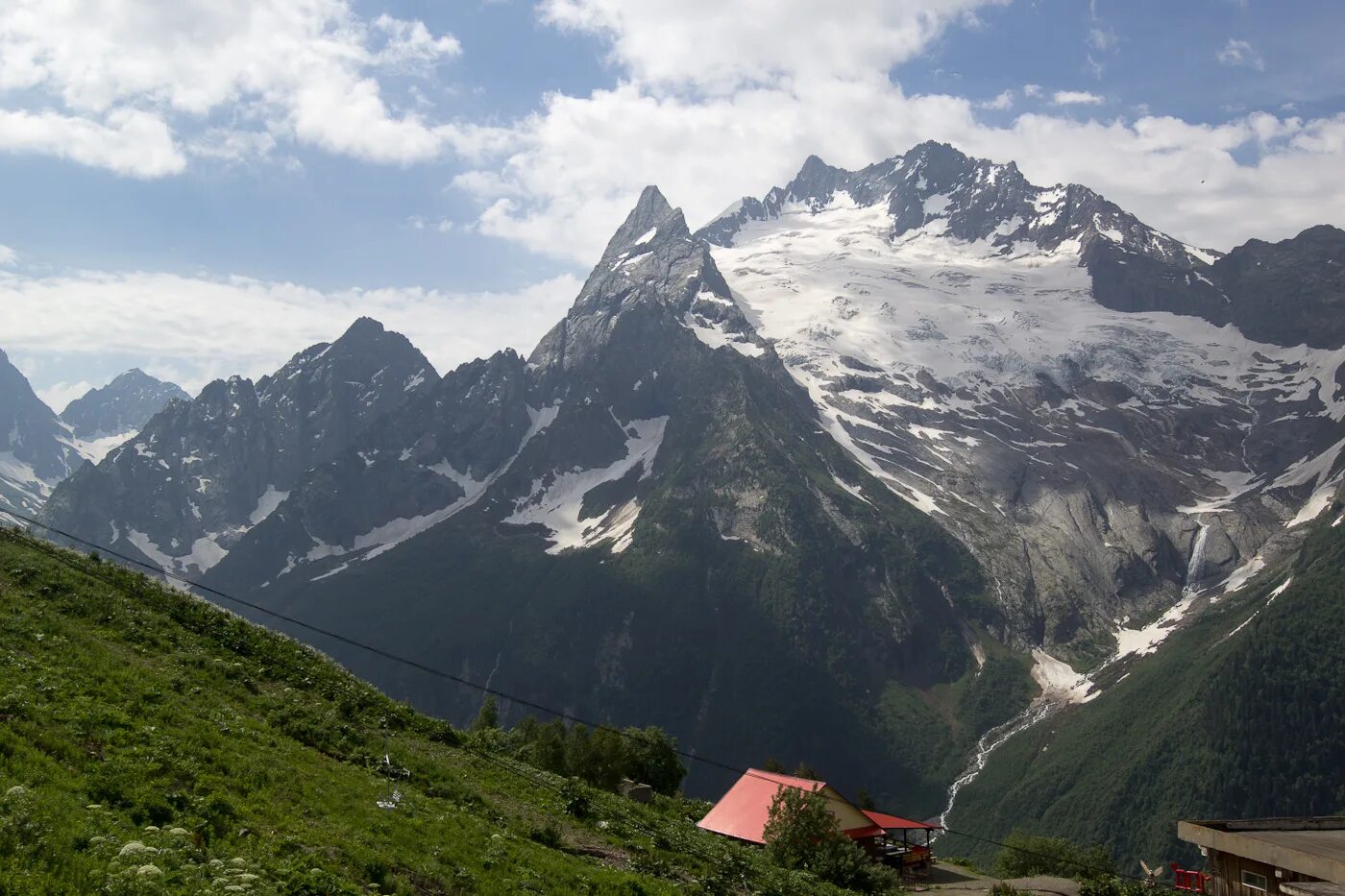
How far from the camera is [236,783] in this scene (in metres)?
25.5

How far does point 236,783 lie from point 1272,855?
29755 mm

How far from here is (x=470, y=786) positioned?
112 feet

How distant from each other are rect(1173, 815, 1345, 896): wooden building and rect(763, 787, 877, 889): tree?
39.8 feet

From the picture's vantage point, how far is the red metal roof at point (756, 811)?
48281 millimetres

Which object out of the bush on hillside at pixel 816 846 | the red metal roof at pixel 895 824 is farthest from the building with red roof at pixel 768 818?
the bush on hillside at pixel 816 846

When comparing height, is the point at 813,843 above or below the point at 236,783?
below

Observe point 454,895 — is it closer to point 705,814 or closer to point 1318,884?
point 1318,884

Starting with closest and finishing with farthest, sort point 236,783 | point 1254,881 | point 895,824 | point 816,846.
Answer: point 236,783 < point 1254,881 < point 816,846 < point 895,824

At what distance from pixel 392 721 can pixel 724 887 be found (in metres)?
17.1

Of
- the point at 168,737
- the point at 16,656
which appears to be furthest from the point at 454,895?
the point at 16,656

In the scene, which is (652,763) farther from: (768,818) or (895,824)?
(768,818)

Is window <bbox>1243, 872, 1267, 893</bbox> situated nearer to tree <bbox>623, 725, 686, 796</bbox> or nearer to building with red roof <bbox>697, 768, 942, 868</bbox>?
building with red roof <bbox>697, 768, 942, 868</bbox>

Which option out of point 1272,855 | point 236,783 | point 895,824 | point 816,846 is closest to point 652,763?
point 895,824

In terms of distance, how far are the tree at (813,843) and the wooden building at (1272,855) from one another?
12.1 m
